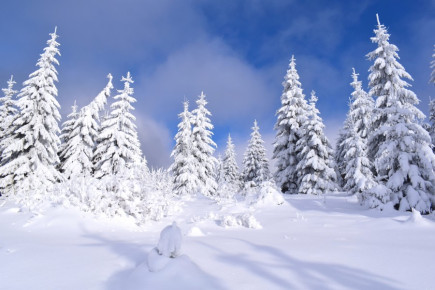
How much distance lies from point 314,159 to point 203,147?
40.1ft

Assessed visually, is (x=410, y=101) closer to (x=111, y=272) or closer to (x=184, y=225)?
(x=184, y=225)

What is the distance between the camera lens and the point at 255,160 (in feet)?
129

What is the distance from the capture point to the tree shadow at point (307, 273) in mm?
3746

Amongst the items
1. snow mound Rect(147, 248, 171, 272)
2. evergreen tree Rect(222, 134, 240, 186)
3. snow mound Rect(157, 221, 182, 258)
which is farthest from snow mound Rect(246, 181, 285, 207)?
evergreen tree Rect(222, 134, 240, 186)

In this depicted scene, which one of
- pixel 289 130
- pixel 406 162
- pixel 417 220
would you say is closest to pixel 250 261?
pixel 417 220

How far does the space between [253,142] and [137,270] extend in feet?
121

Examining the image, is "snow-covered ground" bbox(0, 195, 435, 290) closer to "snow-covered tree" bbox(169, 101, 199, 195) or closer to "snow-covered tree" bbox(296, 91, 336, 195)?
"snow-covered tree" bbox(296, 91, 336, 195)

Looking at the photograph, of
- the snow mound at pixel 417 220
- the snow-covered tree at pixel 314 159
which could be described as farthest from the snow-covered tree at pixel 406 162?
the snow-covered tree at pixel 314 159

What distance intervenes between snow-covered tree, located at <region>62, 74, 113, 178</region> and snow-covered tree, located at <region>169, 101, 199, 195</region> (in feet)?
26.6

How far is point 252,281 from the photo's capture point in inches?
155

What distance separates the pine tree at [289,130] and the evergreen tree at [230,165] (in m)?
23.3

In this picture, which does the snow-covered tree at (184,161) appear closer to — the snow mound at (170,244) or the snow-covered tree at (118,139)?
the snow-covered tree at (118,139)

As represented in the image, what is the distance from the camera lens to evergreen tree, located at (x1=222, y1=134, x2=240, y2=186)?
1935 inches

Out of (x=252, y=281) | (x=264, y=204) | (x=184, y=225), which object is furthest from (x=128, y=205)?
(x=252, y=281)
